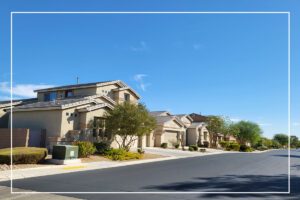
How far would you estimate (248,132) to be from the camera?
237ft

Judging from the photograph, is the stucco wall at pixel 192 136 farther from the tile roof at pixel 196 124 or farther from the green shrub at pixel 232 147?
the green shrub at pixel 232 147

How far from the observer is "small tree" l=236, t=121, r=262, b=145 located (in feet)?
233

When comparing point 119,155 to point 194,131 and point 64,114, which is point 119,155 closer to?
point 64,114

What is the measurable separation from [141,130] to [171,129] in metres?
17.8

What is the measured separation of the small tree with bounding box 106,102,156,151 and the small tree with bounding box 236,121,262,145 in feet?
146

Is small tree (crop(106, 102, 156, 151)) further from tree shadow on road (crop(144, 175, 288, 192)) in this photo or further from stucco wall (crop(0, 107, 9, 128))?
tree shadow on road (crop(144, 175, 288, 192))

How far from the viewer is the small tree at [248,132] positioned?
71000 mm

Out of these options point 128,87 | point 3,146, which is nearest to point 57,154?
point 3,146

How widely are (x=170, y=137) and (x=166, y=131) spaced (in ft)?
5.40

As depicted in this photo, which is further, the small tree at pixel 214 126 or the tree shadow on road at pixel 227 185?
the small tree at pixel 214 126

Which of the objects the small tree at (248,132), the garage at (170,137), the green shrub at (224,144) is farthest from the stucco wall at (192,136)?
the small tree at (248,132)

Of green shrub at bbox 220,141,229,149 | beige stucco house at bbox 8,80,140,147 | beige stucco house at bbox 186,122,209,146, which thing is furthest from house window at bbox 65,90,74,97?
green shrub at bbox 220,141,229,149

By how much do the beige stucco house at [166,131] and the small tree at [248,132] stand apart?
2513 cm

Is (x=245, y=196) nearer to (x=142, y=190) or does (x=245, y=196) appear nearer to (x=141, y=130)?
(x=142, y=190)
